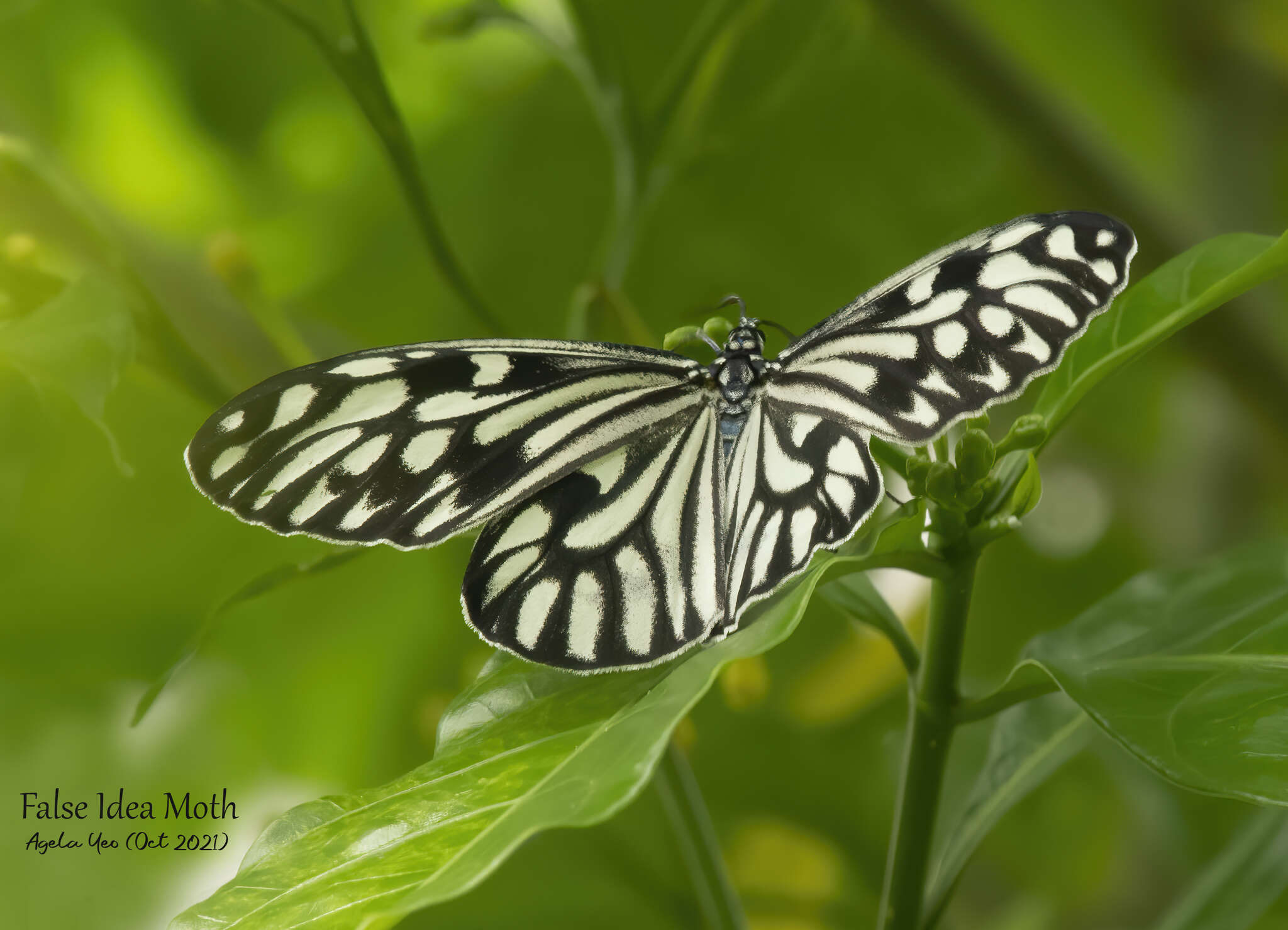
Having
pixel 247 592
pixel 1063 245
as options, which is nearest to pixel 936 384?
pixel 1063 245

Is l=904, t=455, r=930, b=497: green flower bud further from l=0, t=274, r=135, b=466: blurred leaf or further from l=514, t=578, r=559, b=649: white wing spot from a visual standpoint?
l=0, t=274, r=135, b=466: blurred leaf

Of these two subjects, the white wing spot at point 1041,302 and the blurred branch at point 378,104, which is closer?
the white wing spot at point 1041,302

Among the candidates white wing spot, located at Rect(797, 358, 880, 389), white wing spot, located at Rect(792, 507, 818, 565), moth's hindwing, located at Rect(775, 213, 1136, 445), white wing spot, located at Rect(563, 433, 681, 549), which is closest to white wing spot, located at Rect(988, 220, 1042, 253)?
moth's hindwing, located at Rect(775, 213, 1136, 445)

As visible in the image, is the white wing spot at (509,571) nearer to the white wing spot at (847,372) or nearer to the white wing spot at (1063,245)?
the white wing spot at (847,372)

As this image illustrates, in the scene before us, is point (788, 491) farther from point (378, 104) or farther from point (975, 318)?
point (378, 104)

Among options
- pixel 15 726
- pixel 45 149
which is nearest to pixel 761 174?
pixel 45 149

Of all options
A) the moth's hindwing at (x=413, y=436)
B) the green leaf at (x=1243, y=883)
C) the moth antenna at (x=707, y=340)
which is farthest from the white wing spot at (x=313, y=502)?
the green leaf at (x=1243, y=883)
